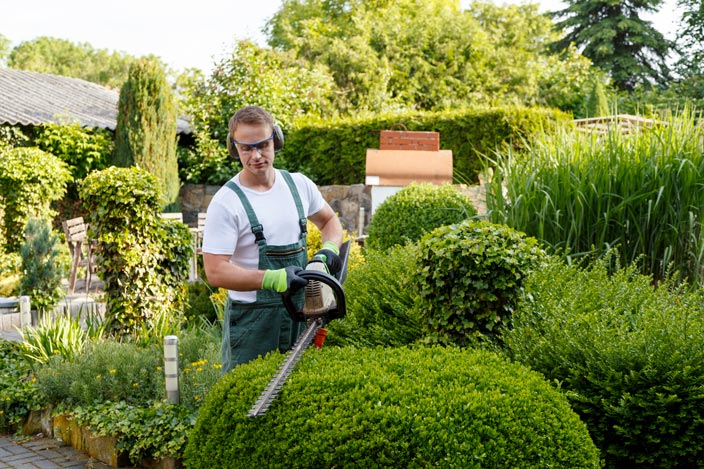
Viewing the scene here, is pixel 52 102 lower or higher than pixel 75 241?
higher

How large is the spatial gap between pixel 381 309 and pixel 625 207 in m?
2.05

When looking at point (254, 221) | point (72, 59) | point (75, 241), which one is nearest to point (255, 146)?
point (254, 221)

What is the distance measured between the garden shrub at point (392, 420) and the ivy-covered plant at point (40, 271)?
18.8 feet

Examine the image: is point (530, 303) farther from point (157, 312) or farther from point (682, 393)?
point (157, 312)

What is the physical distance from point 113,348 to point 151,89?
34.8ft

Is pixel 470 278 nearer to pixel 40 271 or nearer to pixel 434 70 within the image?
pixel 40 271

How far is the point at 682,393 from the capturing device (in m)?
3.21

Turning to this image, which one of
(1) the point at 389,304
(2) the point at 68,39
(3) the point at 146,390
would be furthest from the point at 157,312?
(2) the point at 68,39

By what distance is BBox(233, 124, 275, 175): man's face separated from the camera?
3170 mm

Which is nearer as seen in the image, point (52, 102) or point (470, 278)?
point (470, 278)

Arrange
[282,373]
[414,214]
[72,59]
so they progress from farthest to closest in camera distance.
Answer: [72,59] → [414,214] → [282,373]

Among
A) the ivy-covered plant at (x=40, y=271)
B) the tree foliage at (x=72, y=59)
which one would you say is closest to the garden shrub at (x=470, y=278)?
the ivy-covered plant at (x=40, y=271)

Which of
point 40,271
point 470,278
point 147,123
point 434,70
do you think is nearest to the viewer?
point 470,278

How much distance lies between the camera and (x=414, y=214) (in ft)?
24.7
